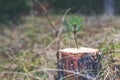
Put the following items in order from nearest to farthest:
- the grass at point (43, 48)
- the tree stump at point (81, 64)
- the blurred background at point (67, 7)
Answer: the tree stump at point (81, 64)
the grass at point (43, 48)
the blurred background at point (67, 7)

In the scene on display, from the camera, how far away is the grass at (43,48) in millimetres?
2395

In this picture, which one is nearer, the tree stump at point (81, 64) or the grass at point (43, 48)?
Result: the tree stump at point (81, 64)

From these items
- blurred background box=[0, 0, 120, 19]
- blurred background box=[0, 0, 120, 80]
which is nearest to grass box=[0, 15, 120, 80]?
blurred background box=[0, 0, 120, 80]

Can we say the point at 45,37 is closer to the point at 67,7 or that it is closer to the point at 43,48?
the point at 43,48

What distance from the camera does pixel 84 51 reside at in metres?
2.17

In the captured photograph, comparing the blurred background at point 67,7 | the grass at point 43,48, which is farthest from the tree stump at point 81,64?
the blurred background at point 67,7

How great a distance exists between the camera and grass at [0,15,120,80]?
2395mm

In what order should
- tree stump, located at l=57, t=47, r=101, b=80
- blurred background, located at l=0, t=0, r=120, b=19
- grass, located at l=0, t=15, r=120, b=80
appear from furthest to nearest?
blurred background, located at l=0, t=0, r=120, b=19 → grass, located at l=0, t=15, r=120, b=80 → tree stump, located at l=57, t=47, r=101, b=80

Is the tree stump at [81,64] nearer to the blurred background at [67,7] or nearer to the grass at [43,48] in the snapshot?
the grass at [43,48]

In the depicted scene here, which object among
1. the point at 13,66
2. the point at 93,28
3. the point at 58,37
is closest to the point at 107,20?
the point at 93,28

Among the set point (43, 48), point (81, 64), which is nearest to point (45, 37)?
point (43, 48)

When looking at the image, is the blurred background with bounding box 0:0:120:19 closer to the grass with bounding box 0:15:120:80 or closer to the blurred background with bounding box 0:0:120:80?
the blurred background with bounding box 0:0:120:80

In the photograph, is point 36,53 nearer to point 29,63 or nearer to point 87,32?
point 29,63

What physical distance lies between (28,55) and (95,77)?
103 cm
